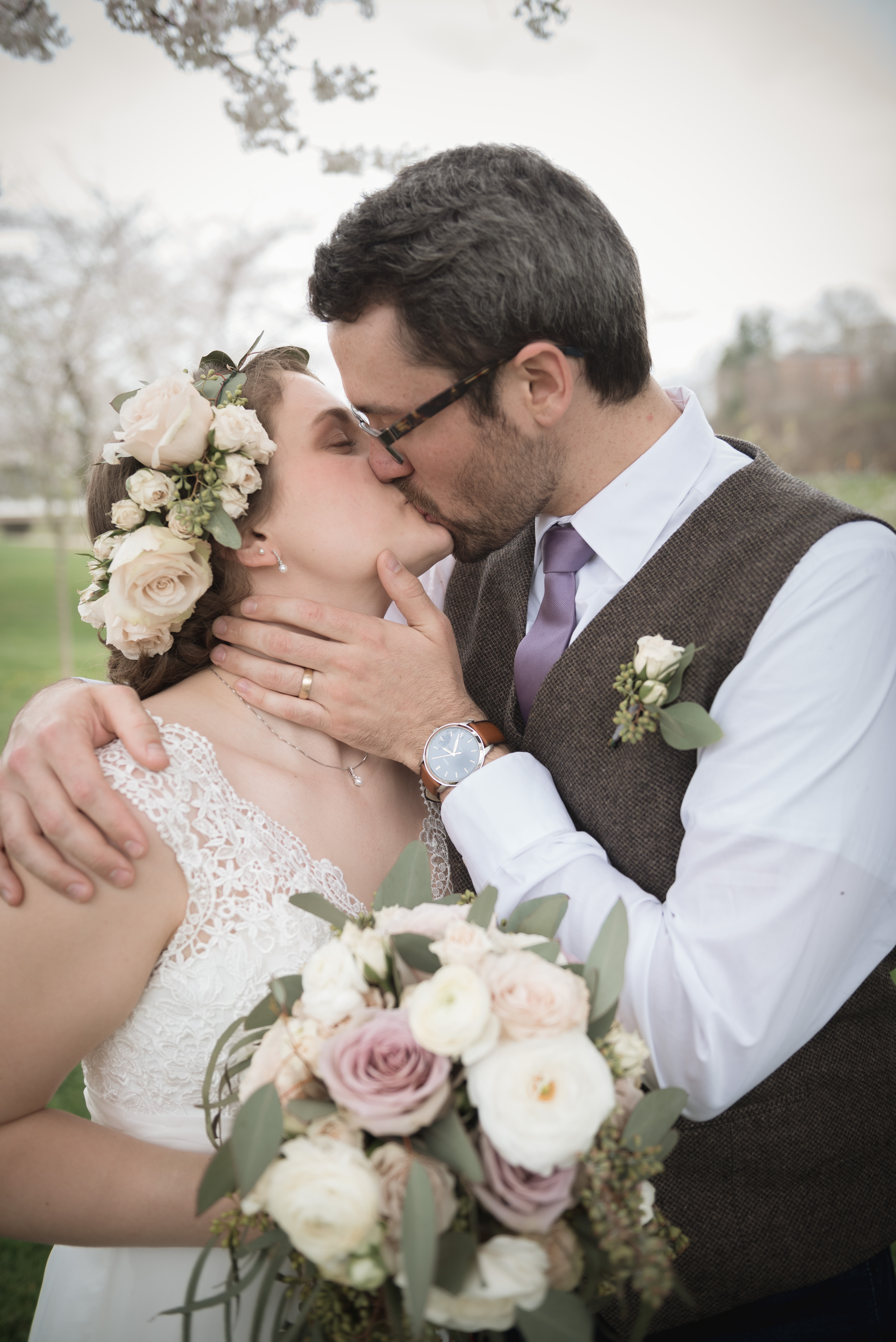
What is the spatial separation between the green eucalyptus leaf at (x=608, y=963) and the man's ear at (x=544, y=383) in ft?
4.41

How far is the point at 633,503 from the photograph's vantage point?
83.0 inches

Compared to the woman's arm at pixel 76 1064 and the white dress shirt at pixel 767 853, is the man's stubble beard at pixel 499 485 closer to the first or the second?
the white dress shirt at pixel 767 853

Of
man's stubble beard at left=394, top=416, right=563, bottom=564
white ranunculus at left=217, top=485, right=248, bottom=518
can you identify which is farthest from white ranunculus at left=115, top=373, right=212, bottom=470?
man's stubble beard at left=394, top=416, right=563, bottom=564

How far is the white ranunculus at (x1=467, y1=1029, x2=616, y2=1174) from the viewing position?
39.5 inches

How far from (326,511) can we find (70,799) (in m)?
0.91

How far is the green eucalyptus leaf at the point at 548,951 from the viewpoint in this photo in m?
1.25

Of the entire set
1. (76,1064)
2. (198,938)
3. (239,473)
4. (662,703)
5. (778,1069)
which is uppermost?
(239,473)

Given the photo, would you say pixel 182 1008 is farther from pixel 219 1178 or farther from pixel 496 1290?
pixel 496 1290

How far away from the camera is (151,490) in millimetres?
1910

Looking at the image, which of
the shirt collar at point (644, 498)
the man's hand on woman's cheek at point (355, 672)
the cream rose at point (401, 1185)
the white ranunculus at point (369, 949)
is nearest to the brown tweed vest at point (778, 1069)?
the shirt collar at point (644, 498)

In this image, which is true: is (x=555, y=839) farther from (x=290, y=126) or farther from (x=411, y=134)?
(x=411, y=134)

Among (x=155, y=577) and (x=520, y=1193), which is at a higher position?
(x=155, y=577)

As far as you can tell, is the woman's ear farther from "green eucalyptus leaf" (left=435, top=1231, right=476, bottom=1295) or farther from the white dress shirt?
"green eucalyptus leaf" (left=435, top=1231, right=476, bottom=1295)

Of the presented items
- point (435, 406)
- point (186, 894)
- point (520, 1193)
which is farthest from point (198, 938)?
point (435, 406)
